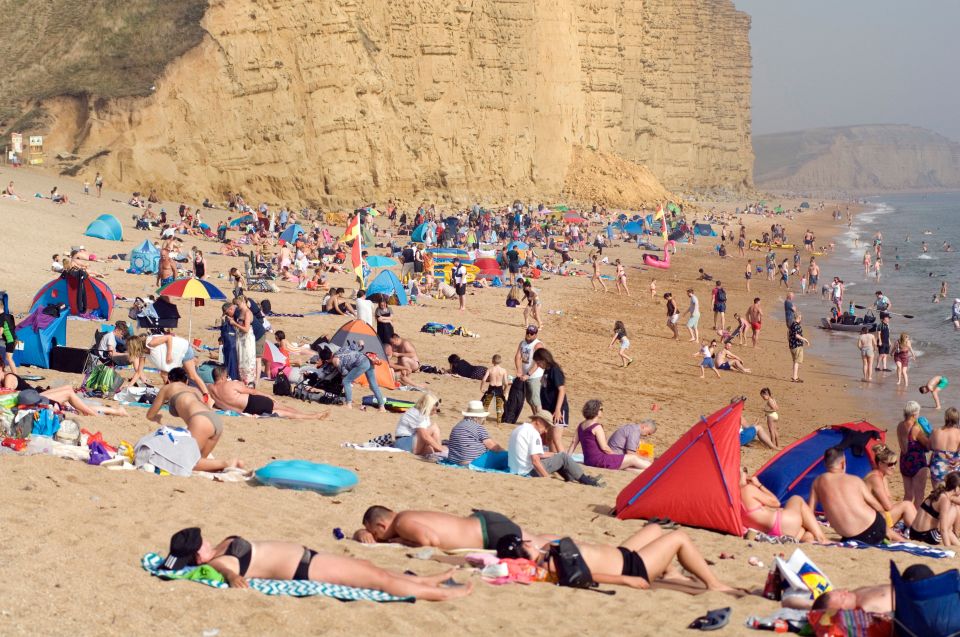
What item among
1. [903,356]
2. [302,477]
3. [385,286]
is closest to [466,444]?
[302,477]

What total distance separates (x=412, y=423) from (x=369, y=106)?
3454 cm

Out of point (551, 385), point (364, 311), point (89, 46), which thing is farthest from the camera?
point (89, 46)

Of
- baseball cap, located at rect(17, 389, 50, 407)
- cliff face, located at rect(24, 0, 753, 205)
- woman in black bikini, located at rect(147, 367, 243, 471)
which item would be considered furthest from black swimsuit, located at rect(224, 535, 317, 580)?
cliff face, located at rect(24, 0, 753, 205)

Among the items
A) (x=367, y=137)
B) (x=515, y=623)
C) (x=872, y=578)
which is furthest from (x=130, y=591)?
(x=367, y=137)

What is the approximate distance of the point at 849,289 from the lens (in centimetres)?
3631

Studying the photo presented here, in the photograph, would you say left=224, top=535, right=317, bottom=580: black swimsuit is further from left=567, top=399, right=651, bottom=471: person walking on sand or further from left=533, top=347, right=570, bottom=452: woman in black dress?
left=533, top=347, right=570, bottom=452: woman in black dress

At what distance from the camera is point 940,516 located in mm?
8805

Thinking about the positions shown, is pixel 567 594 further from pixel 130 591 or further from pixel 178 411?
pixel 178 411

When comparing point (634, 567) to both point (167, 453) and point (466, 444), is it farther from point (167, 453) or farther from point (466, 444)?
point (167, 453)

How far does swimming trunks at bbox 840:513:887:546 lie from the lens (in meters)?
8.52

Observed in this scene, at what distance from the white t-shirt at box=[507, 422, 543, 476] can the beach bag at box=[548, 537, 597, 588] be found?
2.95 metres

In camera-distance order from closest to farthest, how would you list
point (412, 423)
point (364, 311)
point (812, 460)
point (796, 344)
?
1. point (812, 460)
2. point (412, 423)
3. point (364, 311)
4. point (796, 344)

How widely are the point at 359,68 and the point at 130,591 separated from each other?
38974 millimetres

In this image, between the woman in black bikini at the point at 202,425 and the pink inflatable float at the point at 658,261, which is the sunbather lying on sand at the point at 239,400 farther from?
the pink inflatable float at the point at 658,261
